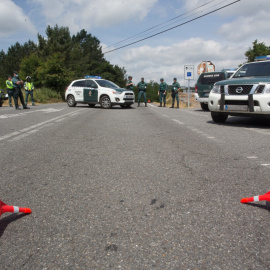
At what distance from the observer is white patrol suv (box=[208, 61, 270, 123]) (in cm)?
674

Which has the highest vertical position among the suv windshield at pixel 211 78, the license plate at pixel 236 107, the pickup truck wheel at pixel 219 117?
the suv windshield at pixel 211 78

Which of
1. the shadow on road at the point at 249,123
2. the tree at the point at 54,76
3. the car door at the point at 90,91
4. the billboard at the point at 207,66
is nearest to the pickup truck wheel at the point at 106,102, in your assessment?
the car door at the point at 90,91

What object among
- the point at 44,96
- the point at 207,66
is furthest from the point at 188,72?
the point at 44,96

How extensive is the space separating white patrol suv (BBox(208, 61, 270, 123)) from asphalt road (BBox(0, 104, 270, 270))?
2773 mm

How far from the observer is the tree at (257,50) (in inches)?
1336

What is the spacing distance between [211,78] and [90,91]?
22.2 feet

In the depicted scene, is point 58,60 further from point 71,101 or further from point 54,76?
point 71,101

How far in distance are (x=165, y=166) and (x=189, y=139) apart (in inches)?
83.9

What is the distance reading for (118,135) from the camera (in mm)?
5961

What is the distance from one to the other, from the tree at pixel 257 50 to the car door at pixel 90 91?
24.8 metres

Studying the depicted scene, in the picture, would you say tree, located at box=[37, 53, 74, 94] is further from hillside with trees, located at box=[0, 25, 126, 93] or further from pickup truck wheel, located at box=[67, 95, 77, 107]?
pickup truck wheel, located at box=[67, 95, 77, 107]

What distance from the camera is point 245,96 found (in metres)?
6.98

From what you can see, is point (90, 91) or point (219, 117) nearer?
point (219, 117)

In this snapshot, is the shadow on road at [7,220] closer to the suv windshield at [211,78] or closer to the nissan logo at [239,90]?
the nissan logo at [239,90]
